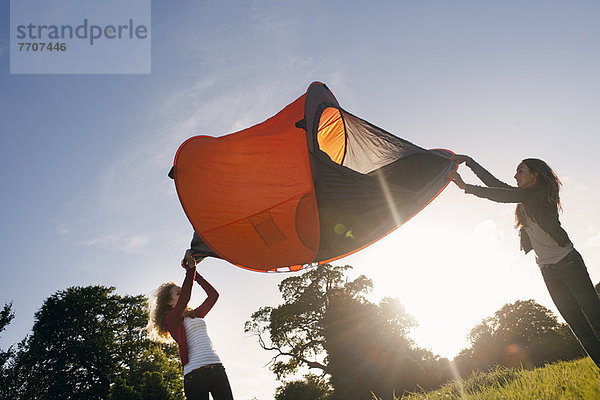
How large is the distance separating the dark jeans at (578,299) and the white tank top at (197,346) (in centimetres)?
235

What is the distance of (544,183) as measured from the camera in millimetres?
2105

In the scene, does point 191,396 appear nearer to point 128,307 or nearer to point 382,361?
point 382,361

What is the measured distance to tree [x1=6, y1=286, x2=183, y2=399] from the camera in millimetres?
14297

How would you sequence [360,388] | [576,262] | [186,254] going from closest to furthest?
[576,262]
[186,254]
[360,388]

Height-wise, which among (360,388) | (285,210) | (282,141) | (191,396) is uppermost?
(282,141)

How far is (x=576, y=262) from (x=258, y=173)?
2.42 m

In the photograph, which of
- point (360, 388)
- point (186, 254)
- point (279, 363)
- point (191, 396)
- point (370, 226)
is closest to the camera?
point (191, 396)

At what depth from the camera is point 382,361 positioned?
15.6 metres

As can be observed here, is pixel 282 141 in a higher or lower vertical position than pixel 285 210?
higher

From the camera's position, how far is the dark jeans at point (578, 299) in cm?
186

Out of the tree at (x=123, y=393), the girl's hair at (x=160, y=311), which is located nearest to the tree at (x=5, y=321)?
the tree at (x=123, y=393)

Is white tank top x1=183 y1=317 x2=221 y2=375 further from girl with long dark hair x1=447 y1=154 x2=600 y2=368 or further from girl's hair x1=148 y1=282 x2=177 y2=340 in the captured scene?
girl with long dark hair x1=447 y1=154 x2=600 y2=368

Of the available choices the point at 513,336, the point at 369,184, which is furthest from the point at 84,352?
the point at 513,336

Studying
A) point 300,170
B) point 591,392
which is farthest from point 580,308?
point 300,170
